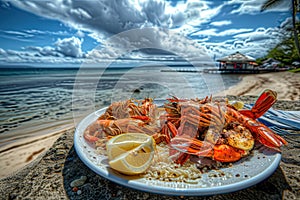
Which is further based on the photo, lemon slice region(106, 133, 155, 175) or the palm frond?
the palm frond

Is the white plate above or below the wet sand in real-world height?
above

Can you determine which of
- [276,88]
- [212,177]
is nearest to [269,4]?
[276,88]

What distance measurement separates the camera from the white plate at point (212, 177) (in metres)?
1.20

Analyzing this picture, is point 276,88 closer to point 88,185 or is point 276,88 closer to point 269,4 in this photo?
point 269,4

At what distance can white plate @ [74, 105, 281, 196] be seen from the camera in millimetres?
1200

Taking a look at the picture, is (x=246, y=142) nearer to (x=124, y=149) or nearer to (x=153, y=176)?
(x=153, y=176)

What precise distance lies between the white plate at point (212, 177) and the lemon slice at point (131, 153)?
7cm

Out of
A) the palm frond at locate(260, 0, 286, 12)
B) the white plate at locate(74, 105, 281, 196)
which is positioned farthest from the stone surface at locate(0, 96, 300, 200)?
the palm frond at locate(260, 0, 286, 12)

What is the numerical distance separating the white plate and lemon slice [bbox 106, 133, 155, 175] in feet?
0.22

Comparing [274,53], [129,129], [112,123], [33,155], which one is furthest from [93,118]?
[274,53]

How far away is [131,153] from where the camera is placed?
1.46 meters

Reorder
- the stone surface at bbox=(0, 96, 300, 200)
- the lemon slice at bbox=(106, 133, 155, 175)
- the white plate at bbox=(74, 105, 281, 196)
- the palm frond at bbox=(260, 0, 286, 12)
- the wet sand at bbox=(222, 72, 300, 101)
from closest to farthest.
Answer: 1. the white plate at bbox=(74, 105, 281, 196)
2. the lemon slice at bbox=(106, 133, 155, 175)
3. the stone surface at bbox=(0, 96, 300, 200)
4. the wet sand at bbox=(222, 72, 300, 101)
5. the palm frond at bbox=(260, 0, 286, 12)

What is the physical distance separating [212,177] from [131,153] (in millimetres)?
694

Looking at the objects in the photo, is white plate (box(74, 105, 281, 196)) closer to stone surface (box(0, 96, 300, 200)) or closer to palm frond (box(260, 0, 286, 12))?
stone surface (box(0, 96, 300, 200))
